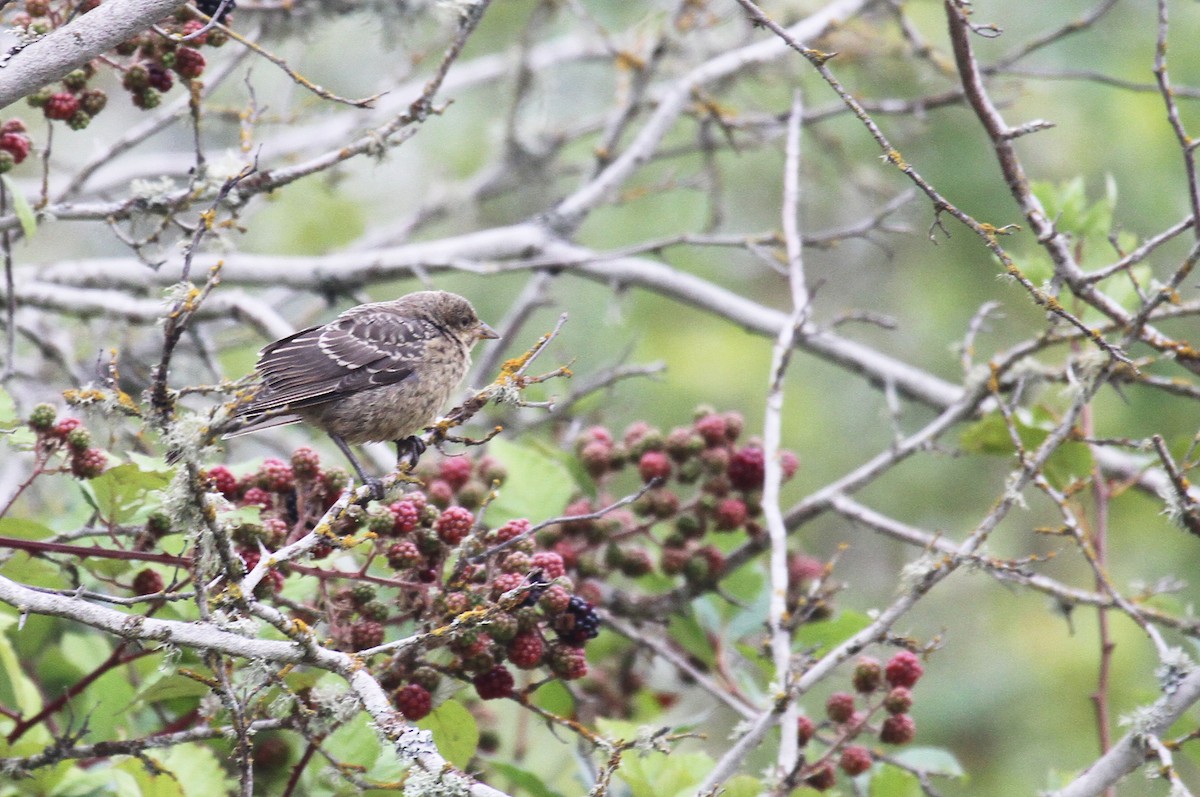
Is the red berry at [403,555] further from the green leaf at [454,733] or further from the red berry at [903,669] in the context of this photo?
the red berry at [903,669]

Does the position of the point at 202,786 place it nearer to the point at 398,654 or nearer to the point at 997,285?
the point at 398,654

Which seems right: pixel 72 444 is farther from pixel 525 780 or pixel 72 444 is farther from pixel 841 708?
pixel 841 708

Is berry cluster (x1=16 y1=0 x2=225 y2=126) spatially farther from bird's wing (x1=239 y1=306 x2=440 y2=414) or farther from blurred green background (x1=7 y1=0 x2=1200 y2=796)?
blurred green background (x1=7 y1=0 x2=1200 y2=796)

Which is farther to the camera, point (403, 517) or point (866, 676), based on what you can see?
point (866, 676)

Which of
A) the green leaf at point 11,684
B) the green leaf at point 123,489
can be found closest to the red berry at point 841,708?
the green leaf at point 123,489

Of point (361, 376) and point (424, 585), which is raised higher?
point (361, 376)

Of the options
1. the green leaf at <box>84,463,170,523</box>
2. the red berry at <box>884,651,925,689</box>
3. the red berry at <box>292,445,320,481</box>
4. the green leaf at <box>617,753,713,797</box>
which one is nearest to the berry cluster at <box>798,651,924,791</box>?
the red berry at <box>884,651,925,689</box>

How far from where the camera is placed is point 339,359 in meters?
4.36

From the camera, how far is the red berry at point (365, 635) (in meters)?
3.18

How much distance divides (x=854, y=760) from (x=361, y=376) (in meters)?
2.03

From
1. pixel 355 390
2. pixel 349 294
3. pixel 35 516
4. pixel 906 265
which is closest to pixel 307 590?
pixel 355 390

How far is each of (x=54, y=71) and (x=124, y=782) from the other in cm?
171

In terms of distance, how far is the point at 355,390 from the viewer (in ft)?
14.3

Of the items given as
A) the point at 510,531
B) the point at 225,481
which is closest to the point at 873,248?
the point at 510,531
